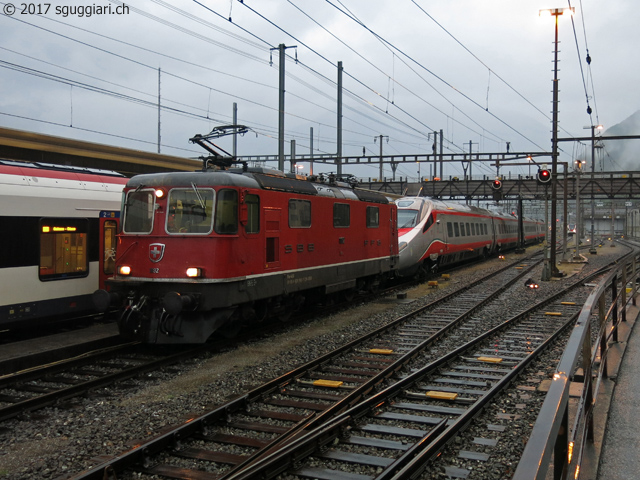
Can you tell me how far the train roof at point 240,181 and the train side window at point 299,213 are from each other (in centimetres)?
22

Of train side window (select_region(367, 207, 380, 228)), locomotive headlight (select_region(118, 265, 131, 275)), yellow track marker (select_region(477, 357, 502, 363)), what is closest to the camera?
yellow track marker (select_region(477, 357, 502, 363))

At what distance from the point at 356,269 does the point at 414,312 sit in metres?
2.09

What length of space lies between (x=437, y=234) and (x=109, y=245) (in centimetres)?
1351

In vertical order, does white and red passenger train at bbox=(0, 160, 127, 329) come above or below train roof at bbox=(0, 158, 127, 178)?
below

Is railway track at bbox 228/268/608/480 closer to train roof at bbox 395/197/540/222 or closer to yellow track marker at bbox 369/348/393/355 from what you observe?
yellow track marker at bbox 369/348/393/355

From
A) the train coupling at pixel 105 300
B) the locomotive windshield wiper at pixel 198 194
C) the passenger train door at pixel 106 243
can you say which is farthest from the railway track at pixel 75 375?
the passenger train door at pixel 106 243

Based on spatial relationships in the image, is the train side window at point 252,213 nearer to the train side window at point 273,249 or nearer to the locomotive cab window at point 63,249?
the train side window at point 273,249

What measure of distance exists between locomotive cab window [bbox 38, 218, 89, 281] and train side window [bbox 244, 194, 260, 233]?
148 inches

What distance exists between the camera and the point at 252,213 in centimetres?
1044

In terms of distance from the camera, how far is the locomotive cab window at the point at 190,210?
9.77m

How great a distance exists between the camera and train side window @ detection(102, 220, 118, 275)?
481 inches

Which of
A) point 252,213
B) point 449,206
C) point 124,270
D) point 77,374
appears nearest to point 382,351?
point 252,213

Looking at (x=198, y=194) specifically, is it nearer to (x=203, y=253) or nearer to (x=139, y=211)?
(x=203, y=253)

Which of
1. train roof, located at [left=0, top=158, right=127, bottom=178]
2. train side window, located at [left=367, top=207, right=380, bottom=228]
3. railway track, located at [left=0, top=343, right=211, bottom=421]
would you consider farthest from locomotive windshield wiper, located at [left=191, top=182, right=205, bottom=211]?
train side window, located at [left=367, top=207, right=380, bottom=228]
